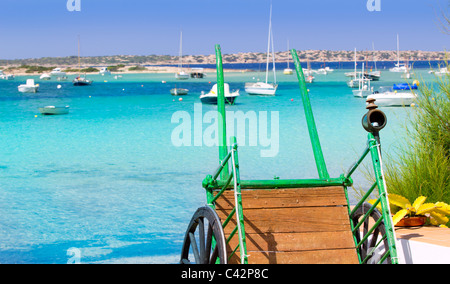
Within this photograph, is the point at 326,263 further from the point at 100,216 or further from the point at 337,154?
the point at 337,154

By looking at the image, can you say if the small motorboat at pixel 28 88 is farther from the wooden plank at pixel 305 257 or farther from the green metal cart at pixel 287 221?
the wooden plank at pixel 305 257

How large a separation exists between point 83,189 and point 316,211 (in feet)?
36.7

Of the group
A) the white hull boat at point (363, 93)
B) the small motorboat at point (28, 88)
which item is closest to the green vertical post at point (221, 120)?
the white hull boat at point (363, 93)

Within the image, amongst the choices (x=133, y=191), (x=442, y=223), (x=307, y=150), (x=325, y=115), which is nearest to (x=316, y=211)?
(x=442, y=223)

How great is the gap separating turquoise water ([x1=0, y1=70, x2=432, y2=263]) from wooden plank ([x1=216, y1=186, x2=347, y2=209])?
3725 mm

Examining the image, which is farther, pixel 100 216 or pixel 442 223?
pixel 100 216

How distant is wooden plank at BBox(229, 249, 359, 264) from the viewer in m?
4.20

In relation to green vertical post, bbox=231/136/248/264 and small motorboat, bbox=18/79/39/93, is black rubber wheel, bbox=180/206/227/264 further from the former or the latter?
small motorboat, bbox=18/79/39/93

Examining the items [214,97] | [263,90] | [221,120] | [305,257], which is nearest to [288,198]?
→ [305,257]

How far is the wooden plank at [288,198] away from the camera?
14.4ft

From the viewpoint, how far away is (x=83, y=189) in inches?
578

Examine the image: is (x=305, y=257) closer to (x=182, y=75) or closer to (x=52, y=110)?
(x=52, y=110)

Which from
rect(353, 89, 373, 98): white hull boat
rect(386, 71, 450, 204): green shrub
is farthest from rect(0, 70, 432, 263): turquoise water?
rect(353, 89, 373, 98): white hull boat
